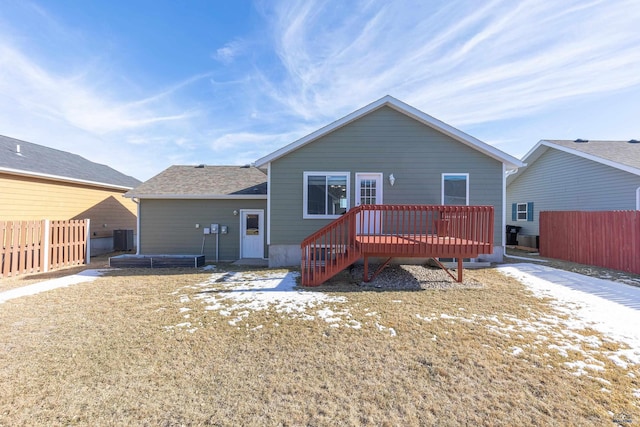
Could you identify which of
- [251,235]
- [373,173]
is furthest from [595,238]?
[251,235]

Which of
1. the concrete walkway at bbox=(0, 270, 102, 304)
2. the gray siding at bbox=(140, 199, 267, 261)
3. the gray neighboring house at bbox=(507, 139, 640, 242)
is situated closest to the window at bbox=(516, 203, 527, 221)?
the gray neighboring house at bbox=(507, 139, 640, 242)

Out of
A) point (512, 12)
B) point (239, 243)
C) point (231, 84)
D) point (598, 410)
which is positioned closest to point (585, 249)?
point (512, 12)

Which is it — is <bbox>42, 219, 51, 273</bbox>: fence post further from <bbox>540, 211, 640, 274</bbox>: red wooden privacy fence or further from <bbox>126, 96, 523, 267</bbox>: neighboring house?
<bbox>540, 211, 640, 274</bbox>: red wooden privacy fence

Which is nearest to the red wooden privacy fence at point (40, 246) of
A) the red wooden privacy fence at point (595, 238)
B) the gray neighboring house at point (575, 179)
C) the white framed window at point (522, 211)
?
the red wooden privacy fence at point (595, 238)

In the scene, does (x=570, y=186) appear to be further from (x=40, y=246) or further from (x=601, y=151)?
(x=40, y=246)

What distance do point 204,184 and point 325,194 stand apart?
18.5 feet

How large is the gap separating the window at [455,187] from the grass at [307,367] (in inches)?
162

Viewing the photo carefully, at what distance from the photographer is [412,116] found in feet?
27.7

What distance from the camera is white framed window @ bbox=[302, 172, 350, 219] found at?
27.8 feet

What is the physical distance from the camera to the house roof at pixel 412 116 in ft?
26.9

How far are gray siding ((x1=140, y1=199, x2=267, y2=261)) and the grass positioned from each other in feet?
17.7

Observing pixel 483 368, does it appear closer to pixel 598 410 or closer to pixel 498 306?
pixel 598 410

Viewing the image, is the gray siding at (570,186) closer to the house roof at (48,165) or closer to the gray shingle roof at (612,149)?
the gray shingle roof at (612,149)

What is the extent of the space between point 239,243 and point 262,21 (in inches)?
345
